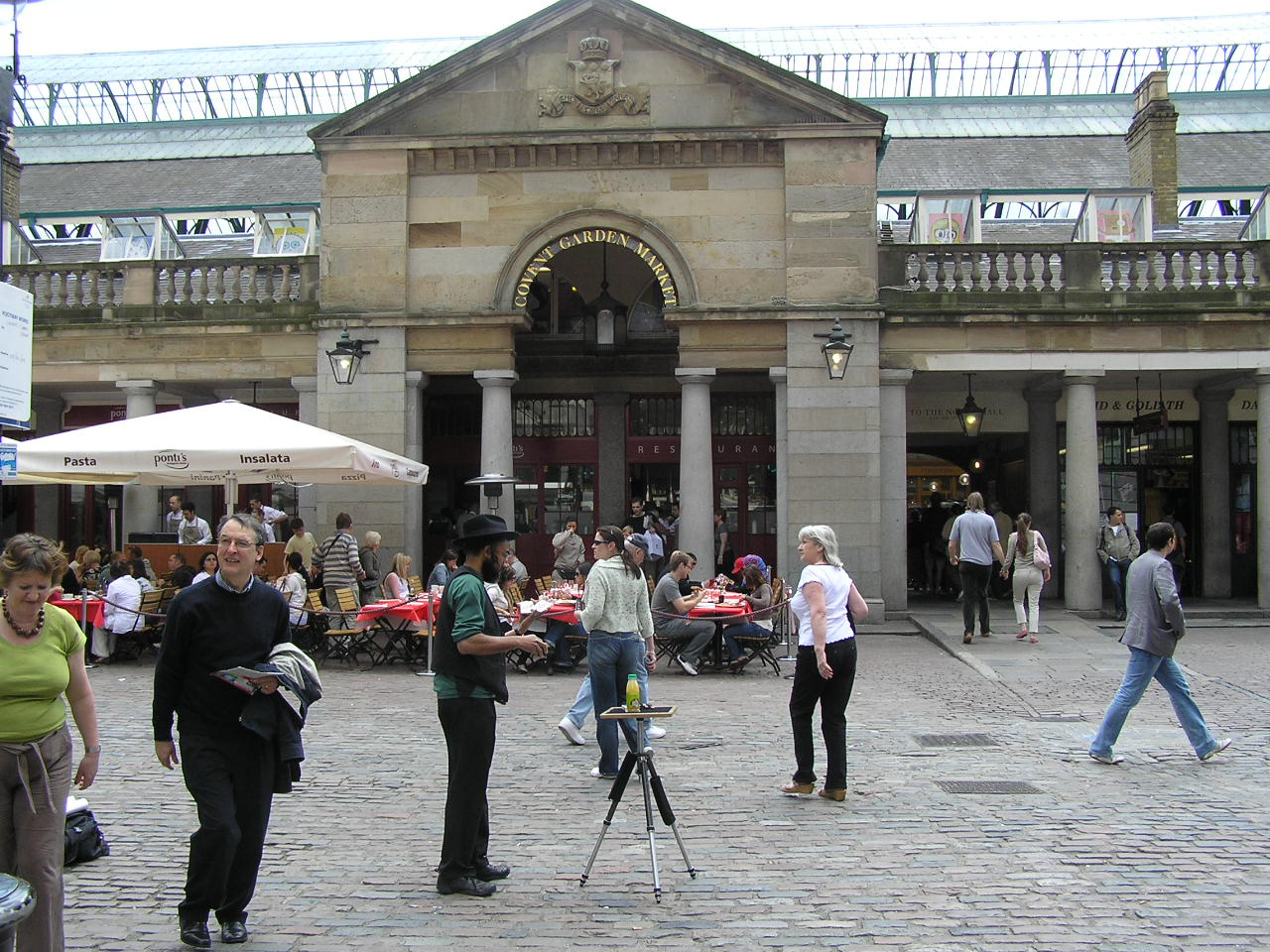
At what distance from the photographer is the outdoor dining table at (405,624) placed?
14.0m

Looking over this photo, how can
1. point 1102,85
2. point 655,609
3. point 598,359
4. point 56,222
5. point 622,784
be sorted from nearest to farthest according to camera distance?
1. point 622,784
2. point 655,609
3. point 598,359
4. point 56,222
5. point 1102,85

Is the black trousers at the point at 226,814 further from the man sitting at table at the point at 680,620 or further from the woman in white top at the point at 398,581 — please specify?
the woman in white top at the point at 398,581

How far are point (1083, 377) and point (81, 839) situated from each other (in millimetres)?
16241

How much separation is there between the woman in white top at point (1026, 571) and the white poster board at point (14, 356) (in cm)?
1251

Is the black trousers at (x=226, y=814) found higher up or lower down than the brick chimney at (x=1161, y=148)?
lower down

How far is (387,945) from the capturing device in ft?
16.8

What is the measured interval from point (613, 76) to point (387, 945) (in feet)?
51.6

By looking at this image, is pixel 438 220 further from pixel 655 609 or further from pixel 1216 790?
pixel 1216 790

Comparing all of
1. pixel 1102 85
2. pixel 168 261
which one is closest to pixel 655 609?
pixel 168 261

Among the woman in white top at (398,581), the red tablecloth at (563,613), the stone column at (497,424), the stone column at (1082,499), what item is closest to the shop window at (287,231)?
the stone column at (497,424)

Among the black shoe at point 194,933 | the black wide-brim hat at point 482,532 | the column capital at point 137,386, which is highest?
the column capital at point 137,386

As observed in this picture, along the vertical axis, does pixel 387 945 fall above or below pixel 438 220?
below

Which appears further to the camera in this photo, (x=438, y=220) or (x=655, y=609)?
(x=438, y=220)

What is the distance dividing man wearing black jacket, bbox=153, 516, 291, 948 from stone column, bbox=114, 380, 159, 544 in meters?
15.4
